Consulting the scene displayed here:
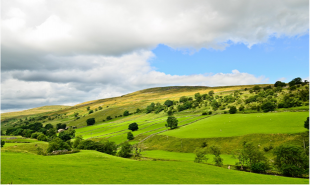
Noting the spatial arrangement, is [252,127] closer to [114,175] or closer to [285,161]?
[285,161]

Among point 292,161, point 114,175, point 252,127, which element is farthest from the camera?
point 252,127

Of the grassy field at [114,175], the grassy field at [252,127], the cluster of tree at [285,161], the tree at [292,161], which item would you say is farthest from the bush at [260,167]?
the grassy field at [252,127]

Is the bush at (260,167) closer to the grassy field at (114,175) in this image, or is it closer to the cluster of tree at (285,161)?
the cluster of tree at (285,161)

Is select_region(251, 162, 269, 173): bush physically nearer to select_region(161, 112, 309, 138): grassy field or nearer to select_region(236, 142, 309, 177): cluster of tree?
select_region(236, 142, 309, 177): cluster of tree

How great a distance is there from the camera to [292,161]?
51.9 m

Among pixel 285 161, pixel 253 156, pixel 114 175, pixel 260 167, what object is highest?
pixel 114 175

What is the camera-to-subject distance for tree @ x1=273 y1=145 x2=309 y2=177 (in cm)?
4947

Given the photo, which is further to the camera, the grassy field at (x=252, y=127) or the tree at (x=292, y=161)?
the grassy field at (x=252, y=127)

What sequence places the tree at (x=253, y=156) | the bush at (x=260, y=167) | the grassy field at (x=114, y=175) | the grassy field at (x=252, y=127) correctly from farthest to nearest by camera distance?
1. the grassy field at (x=252, y=127)
2. the tree at (x=253, y=156)
3. the bush at (x=260, y=167)
4. the grassy field at (x=114, y=175)

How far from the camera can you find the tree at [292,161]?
162ft

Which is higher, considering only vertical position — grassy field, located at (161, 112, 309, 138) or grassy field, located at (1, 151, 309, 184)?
grassy field, located at (1, 151, 309, 184)

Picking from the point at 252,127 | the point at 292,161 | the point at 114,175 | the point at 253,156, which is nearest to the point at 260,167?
the point at 253,156

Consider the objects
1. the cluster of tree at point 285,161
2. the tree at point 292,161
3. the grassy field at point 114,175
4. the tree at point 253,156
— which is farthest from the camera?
the tree at point 253,156

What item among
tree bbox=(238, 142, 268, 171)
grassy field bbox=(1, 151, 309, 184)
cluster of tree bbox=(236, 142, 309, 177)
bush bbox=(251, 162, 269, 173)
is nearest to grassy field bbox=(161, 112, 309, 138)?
tree bbox=(238, 142, 268, 171)
